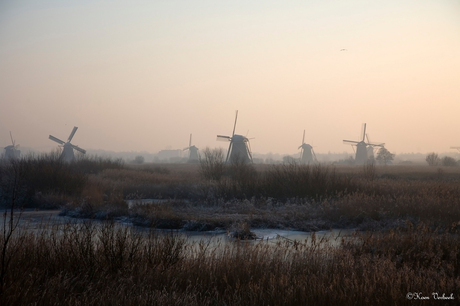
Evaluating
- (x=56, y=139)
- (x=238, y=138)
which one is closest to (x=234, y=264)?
(x=238, y=138)

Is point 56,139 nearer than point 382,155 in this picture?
Yes

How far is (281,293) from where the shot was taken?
6633 mm

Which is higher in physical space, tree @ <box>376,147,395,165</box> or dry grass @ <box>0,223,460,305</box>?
tree @ <box>376,147,395,165</box>

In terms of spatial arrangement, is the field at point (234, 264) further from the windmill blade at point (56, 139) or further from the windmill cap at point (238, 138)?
the windmill blade at point (56, 139)

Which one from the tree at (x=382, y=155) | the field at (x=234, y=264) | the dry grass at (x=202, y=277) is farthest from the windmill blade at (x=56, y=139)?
the dry grass at (x=202, y=277)

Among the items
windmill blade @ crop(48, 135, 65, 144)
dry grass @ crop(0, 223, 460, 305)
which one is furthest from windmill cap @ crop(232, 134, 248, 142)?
dry grass @ crop(0, 223, 460, 305)

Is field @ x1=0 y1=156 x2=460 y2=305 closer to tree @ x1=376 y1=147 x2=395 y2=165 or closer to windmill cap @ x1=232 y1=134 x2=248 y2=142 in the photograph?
windmill cap @ x1=232 y1=134 x2=248 y2=142

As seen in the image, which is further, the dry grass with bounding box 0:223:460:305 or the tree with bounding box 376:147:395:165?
the tree with bounding box 376:147:395:165

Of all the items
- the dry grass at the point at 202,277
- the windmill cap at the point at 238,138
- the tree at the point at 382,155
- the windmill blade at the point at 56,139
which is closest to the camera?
the dry grass at the point at 202,277

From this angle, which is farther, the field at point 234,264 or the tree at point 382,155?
the tree at point 382,155

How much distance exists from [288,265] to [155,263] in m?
2.55

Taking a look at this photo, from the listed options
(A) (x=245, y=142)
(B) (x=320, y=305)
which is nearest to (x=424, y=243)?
(B) (x=320, y=305)

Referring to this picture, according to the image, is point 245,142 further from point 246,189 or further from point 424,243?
point 424,243

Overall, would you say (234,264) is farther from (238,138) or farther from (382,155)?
(382,155)
